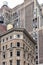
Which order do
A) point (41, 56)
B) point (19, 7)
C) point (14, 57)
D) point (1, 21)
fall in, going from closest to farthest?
point (14, 57) < point (41, 56) < point (1, 21) < point (19, 7)

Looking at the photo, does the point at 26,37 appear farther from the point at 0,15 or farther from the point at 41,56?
the point at 0,15

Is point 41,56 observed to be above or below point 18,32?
below

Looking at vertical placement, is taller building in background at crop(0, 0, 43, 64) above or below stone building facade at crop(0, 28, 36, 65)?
above

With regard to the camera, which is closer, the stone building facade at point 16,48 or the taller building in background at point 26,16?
the stone building facade at point 16,48

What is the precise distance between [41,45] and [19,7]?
124ft

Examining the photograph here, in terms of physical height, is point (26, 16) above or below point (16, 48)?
above

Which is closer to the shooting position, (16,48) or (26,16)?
(16,48)

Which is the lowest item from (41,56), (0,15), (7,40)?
(41,56)

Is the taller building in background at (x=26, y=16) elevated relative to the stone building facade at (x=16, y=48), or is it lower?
elevated

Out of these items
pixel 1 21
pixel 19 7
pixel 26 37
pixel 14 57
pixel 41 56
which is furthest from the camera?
pixel 19 7

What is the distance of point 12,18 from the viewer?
165 metres

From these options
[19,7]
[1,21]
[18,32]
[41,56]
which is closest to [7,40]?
[18,32]

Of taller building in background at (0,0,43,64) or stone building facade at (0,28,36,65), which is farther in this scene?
taller building in background at (0,0,43,64)

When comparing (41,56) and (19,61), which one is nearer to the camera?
(19,61)
